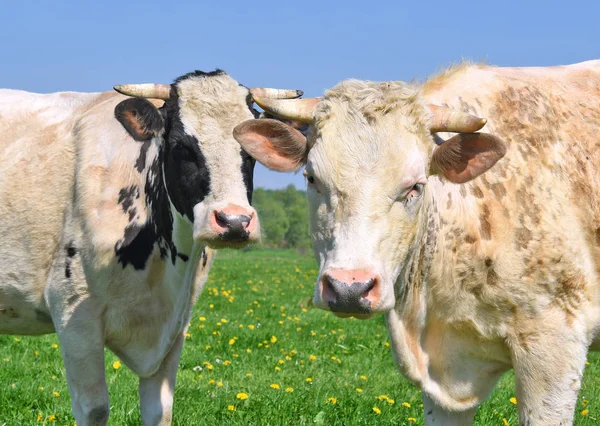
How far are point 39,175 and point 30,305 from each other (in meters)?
0.96

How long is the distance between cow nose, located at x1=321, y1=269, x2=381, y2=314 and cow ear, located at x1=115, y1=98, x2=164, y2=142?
2.21 meters

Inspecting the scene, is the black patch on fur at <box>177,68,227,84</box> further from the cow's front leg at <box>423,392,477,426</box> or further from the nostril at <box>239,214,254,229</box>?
the cow's front leg at <box>423,392,477,426</box>

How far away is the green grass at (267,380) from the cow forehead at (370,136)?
274cm

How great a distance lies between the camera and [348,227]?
3.96 metres

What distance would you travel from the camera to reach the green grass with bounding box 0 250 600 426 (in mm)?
6348

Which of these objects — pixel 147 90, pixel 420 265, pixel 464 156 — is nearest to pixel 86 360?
pixel 147 90

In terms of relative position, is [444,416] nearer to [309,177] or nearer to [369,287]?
[369,287]

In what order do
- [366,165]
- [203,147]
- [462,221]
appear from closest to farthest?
[366,165]
[462,221]
[203,147]

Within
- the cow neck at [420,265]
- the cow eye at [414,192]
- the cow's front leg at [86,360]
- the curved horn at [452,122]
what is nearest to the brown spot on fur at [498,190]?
the cow neck at [420,265]

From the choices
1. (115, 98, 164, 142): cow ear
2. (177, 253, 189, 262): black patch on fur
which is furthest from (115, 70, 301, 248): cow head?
(177, 253, 189, 262): black patch on fur

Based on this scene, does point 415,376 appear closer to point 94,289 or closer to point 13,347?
point 94,289

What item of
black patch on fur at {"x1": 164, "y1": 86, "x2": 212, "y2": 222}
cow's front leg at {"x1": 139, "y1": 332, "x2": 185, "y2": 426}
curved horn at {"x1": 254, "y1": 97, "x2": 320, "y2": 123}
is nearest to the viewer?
curved horn at {"x1": 254, "y1": 97, "x2": 320, "y2": 123}

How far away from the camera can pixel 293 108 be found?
4.50 meters

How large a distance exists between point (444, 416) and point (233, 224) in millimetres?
1827
